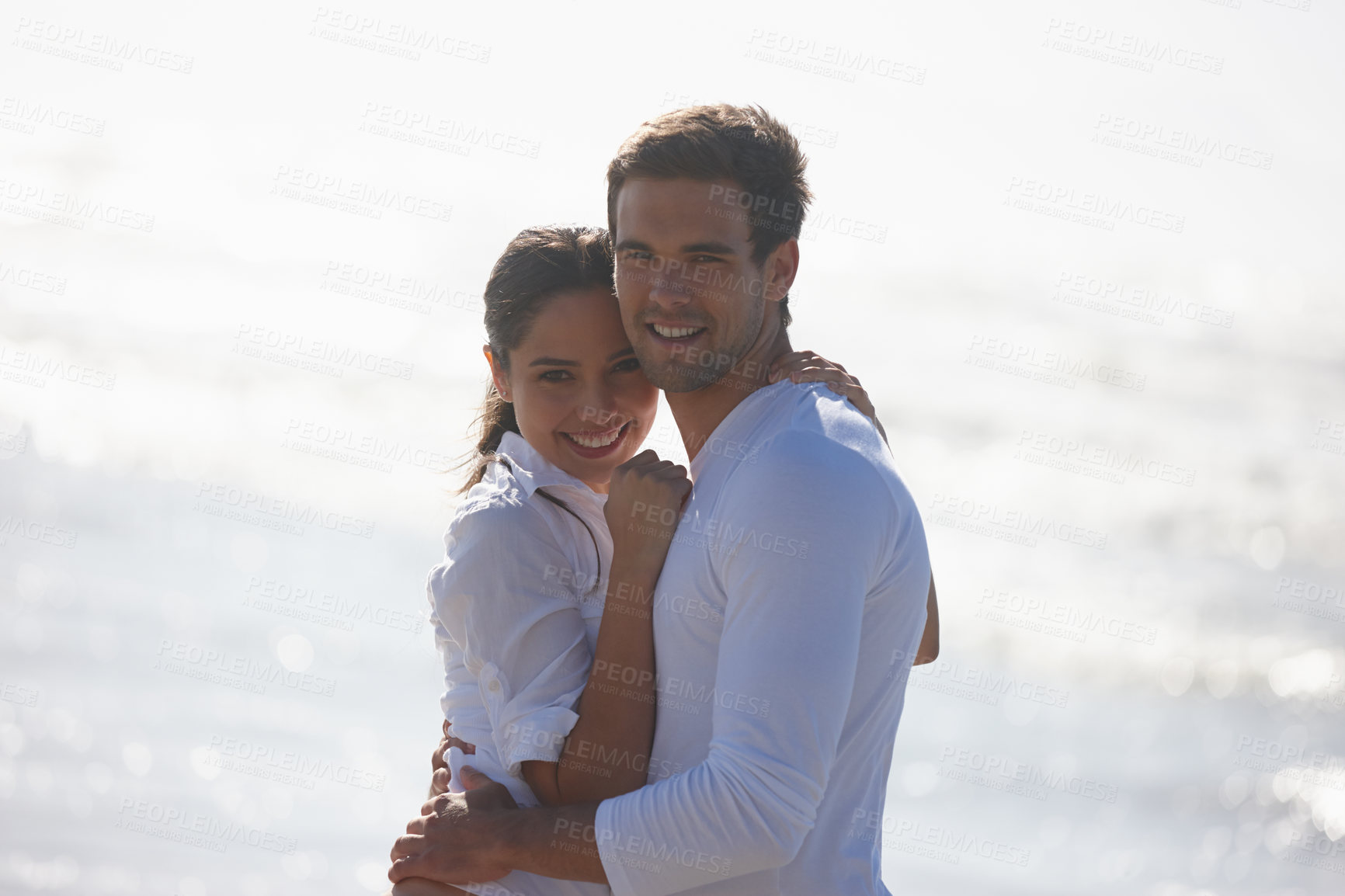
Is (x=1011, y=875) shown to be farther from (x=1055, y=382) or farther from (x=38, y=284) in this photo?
(x=38, y=284)

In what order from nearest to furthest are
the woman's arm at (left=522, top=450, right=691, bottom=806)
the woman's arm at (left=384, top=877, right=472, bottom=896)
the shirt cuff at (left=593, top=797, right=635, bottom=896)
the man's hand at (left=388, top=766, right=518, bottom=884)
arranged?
the shirt cuff at (left=593, top=797, right=635, bottom=896) → the woman's arm at (left=522, top=450, right=691, bottom=806) → the man's hand at (left=388, top=766, right=518, bottom=884) → the woman's arm at (left=384, top=877, right=472, bottom=896)

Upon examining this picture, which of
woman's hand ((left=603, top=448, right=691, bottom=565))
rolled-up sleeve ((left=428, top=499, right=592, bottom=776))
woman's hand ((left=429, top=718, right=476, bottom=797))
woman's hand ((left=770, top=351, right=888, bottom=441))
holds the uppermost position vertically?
woman's hand ((left=770, top=351, right=888, bottom=441))

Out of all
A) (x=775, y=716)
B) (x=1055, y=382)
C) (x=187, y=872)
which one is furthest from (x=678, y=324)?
(x=1055, y=382)

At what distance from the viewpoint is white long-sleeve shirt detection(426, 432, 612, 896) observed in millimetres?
2865

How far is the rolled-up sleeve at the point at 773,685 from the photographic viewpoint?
2385 mm

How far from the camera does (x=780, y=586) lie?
240 cm

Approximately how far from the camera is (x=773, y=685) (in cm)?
238

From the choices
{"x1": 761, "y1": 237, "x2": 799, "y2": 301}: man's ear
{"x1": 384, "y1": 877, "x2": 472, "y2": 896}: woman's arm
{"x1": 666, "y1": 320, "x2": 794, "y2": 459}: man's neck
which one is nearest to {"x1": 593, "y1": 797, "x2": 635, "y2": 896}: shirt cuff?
{"x1": 384, "y1": 877, "x2": 472, "y2": 896}: woman's arm

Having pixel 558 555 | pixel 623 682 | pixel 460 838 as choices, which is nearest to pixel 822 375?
pixel 558 555

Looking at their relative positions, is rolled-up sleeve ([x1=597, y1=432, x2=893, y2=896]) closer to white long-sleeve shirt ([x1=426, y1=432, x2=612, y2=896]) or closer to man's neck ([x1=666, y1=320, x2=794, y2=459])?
white long-sleeve shirt ([x1=426, y1=432, x2=612, y2=896])

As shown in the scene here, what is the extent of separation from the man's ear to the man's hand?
1.46m

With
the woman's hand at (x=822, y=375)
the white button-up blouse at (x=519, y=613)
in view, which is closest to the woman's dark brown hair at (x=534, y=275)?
the white button-up blouse at (x=519, y=613)

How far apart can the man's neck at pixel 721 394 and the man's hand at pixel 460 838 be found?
1013 mm

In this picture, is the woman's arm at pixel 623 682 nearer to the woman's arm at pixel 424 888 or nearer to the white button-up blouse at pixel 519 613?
the white button-up blouse at pixel 519 613
